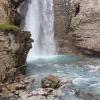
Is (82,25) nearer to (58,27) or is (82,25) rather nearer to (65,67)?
(58,27)

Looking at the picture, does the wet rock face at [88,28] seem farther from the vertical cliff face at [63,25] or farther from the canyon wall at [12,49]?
the canyon wall at [12,49]

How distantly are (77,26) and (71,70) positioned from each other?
27.3 ft

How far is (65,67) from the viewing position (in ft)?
90.2

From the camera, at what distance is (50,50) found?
36.0m

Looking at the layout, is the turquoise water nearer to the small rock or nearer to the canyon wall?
the small rock

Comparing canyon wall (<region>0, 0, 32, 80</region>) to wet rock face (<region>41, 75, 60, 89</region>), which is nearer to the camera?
wet rock face (<region>41, 75, 60, 89</region>)

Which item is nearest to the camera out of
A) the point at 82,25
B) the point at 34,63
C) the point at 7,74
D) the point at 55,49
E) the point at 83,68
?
Answer: the point at 7,74

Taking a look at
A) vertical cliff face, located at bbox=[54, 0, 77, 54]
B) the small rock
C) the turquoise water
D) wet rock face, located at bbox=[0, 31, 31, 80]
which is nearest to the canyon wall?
wet rock face, located at bbox=[0, 31, 31, 80]

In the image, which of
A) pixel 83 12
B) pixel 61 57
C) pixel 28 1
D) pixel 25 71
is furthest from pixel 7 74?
pixel 28 1

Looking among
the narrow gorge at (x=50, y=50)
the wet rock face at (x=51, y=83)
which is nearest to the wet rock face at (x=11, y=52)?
the narrow gorge at (x=50, y=50)

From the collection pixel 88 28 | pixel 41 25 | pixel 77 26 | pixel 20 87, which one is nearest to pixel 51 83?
pixel 20 87

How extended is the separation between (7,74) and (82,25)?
13274mm

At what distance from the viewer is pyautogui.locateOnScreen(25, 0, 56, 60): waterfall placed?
36141 millimetres

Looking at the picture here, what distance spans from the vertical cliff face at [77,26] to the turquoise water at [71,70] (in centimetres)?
147
